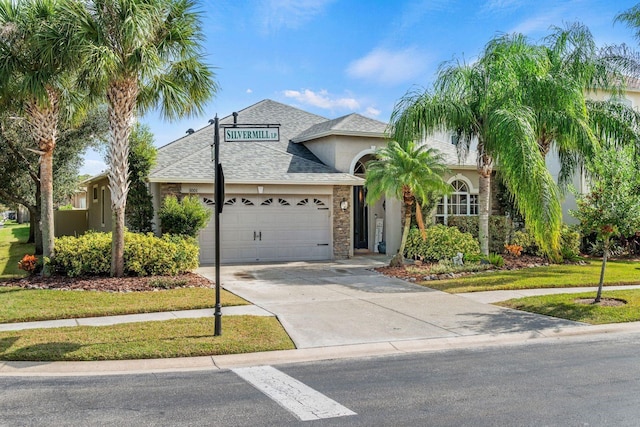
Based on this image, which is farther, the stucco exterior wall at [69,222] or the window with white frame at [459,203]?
the stucco exterior wall at [69,222]

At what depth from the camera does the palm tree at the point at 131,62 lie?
1168 cm

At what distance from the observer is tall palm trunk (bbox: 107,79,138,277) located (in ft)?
42.9

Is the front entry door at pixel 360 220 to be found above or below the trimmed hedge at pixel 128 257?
above

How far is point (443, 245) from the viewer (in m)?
17.2

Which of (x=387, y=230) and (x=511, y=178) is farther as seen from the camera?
(x=387, y=230)

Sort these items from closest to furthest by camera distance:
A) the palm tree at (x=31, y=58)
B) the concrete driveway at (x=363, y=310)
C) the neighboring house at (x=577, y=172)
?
1. the concrete driveway at (x=363, y=310)
2. the palm tree at (x=31, y=58)
3. the neighboring house at (x=577, y=172)

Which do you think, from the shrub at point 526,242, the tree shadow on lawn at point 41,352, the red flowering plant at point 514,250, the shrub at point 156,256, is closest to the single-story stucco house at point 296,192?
the shrub at point 526,242

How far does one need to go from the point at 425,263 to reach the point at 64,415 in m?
13.3

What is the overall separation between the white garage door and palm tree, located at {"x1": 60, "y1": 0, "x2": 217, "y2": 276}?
176 inches

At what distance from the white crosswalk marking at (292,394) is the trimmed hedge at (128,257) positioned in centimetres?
741

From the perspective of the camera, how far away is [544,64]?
53.1ft

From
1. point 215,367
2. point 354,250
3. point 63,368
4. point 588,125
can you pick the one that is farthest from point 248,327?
point 588,125

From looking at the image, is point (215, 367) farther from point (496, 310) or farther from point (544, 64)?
point (544, 64)

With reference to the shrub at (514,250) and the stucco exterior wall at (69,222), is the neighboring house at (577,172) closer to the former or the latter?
the shrub at (514,250)
